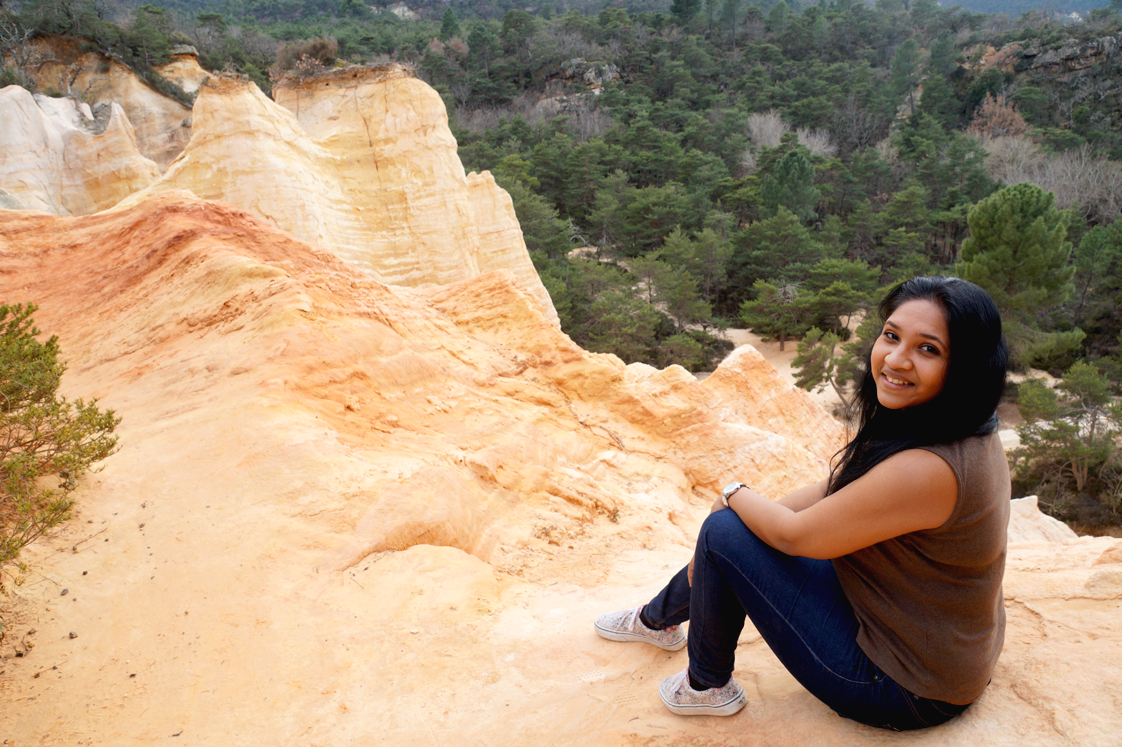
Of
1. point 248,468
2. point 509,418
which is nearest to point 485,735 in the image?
point 248,468

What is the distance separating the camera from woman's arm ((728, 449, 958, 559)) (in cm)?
148

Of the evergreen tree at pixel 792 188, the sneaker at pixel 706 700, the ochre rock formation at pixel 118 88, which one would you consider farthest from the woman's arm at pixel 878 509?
the evergreen tree at pixel 792 188

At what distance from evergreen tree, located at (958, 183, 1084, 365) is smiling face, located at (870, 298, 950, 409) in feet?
63.9

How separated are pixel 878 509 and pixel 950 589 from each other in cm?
30

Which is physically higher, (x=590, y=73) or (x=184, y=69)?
(x=590, y=73)

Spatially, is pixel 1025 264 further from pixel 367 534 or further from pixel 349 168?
pixel 367 534

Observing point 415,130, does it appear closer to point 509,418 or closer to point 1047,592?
point 509,418

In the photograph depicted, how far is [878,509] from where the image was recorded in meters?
1.54

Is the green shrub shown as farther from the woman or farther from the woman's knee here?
the woman

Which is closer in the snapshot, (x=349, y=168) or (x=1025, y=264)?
(x=349, y=168)

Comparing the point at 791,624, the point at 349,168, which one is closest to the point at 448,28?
the point at 349,168

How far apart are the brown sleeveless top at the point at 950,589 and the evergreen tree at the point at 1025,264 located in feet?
63.9

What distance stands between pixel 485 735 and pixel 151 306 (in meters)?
4.69

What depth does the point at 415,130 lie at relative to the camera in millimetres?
10109
